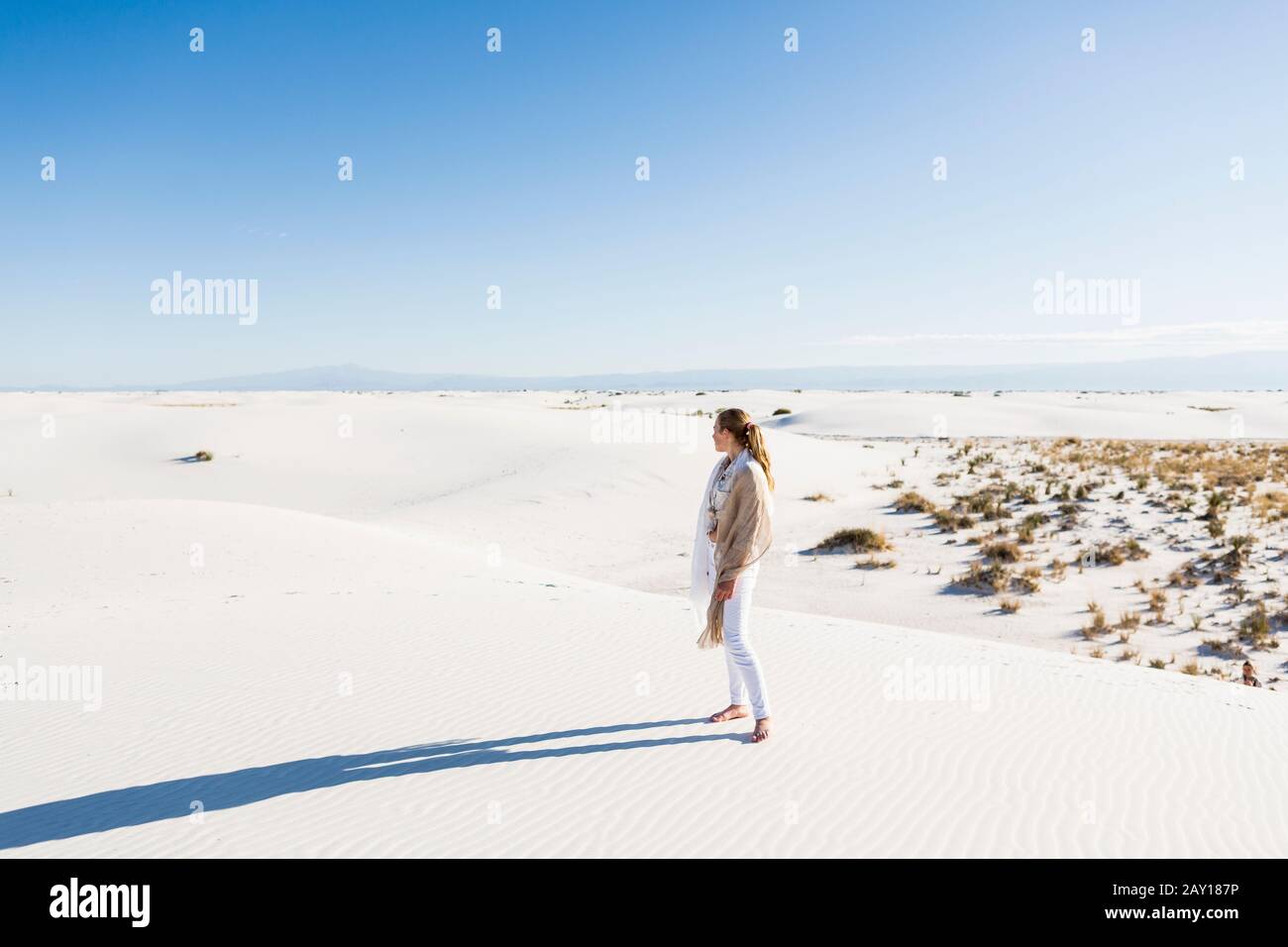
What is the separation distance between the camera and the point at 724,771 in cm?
476

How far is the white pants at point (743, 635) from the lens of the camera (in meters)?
4.96

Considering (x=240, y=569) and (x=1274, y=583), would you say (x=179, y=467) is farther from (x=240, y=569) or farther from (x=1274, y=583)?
(x=1274, y=583)

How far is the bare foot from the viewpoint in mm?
5457

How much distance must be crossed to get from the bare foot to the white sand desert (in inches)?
3.3

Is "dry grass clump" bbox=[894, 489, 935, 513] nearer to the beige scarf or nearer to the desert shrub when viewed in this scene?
the desert shrub

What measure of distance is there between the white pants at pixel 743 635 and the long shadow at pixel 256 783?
1.22 ft

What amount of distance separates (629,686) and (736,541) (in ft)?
7.33

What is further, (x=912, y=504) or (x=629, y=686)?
(x=912, y=504)

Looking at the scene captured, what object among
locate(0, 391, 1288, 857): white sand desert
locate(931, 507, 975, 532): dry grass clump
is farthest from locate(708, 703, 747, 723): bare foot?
locate(931, 507, 975, 532): dry grass clump

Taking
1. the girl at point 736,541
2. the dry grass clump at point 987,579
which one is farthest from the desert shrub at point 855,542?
the girl at point 736,541

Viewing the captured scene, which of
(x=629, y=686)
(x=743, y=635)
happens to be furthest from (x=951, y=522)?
(x=743, y=635)

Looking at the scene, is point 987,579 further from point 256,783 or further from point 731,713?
point 256,783

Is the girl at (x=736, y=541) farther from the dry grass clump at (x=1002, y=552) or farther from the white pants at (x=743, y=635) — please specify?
the dry grass clump at (x=1002, y=552)

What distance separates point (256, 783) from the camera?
482cm
